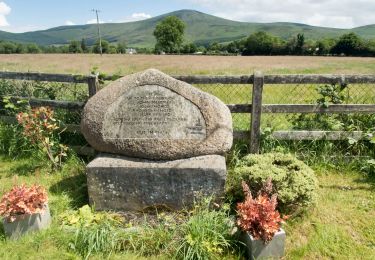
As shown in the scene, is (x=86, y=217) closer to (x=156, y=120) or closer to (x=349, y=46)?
(x=156, y=120)

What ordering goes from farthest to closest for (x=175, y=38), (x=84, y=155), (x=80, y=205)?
(x=175, y=38) → (x=84, y=155) → (x=80, y=205)

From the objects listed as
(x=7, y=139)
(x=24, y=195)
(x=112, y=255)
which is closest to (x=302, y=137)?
(x=112, y=255)

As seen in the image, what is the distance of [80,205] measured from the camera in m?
5.55

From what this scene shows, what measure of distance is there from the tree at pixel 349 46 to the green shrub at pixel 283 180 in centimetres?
5816

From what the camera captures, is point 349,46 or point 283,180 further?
point 349,46

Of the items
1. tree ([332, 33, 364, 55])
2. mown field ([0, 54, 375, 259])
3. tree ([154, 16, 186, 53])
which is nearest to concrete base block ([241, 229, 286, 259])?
mown field ([0, 54, 375, 259])

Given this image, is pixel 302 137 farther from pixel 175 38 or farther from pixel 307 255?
pixel 175 38

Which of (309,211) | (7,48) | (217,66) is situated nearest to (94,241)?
(309,211)

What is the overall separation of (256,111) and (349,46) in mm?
61169

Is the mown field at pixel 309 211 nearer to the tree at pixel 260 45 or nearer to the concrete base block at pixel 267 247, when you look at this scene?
the concrete base block at pixel 267 247

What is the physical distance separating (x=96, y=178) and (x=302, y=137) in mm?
3667

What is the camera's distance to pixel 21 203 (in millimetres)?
4488

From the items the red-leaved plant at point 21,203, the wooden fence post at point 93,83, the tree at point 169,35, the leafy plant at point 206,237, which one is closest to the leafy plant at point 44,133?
the wooden fence post at point 93,83

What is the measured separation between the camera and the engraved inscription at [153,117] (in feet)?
17.4
